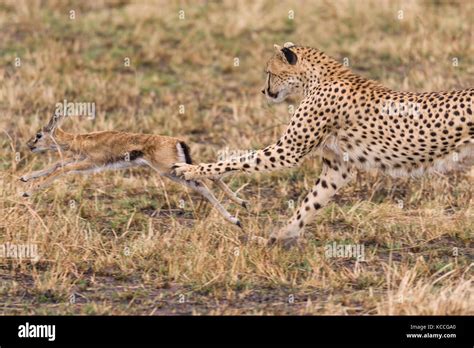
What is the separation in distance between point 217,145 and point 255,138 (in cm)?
37

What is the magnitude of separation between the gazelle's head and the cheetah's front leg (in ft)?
6.25

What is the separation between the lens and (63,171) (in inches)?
343

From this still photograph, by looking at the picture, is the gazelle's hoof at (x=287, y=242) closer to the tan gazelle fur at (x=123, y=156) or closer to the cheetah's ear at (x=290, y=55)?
the tan gazelle fur at (x=123, y=156)

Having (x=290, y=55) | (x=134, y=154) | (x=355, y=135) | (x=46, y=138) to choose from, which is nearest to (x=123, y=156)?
(x=134, y=154)

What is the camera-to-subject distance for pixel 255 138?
1067 cm

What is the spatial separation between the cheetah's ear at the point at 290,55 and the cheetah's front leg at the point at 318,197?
71 cm

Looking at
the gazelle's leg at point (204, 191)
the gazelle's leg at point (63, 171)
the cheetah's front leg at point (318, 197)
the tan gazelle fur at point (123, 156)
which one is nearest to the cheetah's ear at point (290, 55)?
the cheetah's front leg at point (318, 197)

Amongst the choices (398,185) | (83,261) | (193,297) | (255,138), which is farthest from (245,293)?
(255,138)

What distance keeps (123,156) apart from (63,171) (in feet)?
1.47

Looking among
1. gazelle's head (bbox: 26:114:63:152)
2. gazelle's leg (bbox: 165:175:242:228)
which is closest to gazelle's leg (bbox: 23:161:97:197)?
gazelle's head (bbox: 26:114:63:152)

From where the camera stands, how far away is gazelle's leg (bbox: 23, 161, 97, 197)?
864 cm

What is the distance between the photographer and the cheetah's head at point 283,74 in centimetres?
842

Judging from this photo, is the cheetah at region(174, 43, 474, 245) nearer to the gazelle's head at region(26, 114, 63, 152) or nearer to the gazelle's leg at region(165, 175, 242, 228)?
the gazelle's leg at region(165, 175, 242, 228)

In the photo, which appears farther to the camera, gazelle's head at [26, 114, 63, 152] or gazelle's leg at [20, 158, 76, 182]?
gazelle's head at [26, 114, 63, 152]
